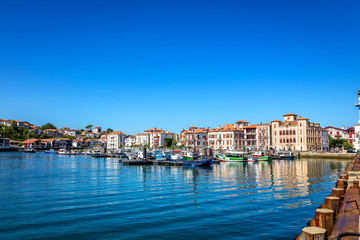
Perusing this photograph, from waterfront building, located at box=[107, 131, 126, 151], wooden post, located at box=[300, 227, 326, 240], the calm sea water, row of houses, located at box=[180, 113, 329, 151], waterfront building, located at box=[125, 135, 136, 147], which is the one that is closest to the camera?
wooden post, located at box=[300, 227, 326, 240]

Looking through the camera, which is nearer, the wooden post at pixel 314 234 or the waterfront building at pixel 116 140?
the wooden post at pixel 314 234

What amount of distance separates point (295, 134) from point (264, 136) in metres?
12.0

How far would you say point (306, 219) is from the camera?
1605cm

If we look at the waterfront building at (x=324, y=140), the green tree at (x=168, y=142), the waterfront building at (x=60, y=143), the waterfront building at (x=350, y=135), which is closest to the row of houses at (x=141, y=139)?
the green tree at (x=168, y=142)

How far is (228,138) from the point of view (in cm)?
11481

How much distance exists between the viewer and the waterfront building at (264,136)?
111 m

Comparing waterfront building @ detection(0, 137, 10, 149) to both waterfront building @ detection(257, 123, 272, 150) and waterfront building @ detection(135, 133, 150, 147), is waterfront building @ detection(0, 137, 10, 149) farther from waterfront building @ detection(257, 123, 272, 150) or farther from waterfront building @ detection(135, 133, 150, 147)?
waterfront building @ detection(257, 123, 272, 150)

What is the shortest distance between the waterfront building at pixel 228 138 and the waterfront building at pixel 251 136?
1550 millimetres

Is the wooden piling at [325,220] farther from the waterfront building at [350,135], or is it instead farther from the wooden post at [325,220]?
the waterfront building at [350,135]

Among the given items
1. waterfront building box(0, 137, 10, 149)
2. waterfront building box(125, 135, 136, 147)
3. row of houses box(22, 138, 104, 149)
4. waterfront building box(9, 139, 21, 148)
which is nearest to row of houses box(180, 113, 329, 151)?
waterfront building box(125, 135, 136, 147)

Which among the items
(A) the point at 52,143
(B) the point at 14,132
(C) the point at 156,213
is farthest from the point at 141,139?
(C) the point at 156,213

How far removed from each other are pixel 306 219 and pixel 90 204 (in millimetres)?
13393

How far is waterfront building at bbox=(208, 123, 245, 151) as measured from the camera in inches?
4464

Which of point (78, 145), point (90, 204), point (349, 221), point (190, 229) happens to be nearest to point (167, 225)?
point (190, 229)
